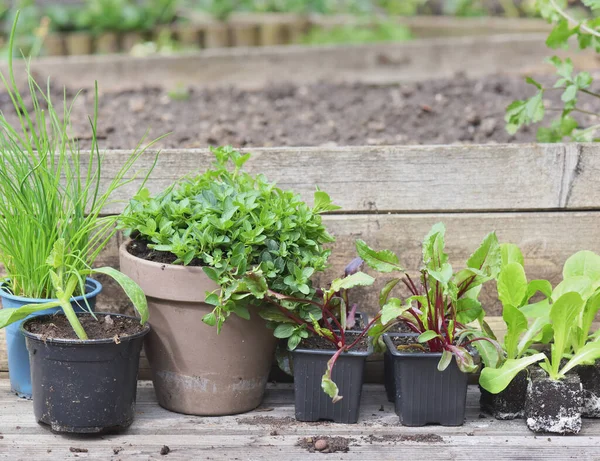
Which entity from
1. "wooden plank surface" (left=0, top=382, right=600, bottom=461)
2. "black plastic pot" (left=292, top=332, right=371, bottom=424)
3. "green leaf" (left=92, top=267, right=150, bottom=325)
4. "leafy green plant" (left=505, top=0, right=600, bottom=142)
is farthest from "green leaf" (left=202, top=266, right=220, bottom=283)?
"leafy green plant" (left=505, top=0, right=600, bottom=142)

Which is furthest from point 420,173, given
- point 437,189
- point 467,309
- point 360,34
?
point 360,34

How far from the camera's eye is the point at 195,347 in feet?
6.05

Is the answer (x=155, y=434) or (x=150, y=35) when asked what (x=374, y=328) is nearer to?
(x=155, y=434)

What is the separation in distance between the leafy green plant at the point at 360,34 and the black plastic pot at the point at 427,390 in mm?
3393

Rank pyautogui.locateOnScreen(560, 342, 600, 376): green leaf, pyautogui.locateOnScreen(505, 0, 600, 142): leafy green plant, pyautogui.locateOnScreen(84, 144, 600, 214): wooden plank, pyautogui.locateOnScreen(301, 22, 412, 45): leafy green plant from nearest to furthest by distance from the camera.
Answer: pyautogui.locateOnScreen(560, 342, 600, 376): green leaf, pyautogui.locateOnScreen(84, 144, 600, 214): wooden plank, pyautogui.locateOnScreen(505, 0, 600, 142): leafy green plant, pyautogui.locateOnScreen(301, 22, 412, 45): leafy green plant

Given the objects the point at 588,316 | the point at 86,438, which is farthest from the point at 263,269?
the point at 588,316

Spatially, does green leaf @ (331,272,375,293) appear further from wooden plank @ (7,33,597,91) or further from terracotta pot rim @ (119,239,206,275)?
wooden plank @ (7,33,597,91)

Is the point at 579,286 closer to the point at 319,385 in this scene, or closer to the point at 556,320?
the point at 556,320

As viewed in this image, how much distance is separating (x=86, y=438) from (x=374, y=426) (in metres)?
0.62

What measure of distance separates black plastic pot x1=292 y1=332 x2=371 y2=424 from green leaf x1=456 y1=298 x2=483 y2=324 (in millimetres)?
217

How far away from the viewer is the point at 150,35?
5387 mm

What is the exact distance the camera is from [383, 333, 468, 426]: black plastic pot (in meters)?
1.79

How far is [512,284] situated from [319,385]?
0.48 meters

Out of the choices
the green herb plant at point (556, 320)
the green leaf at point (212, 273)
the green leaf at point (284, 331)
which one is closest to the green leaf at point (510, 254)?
the green herb plant at point (556, 320)
